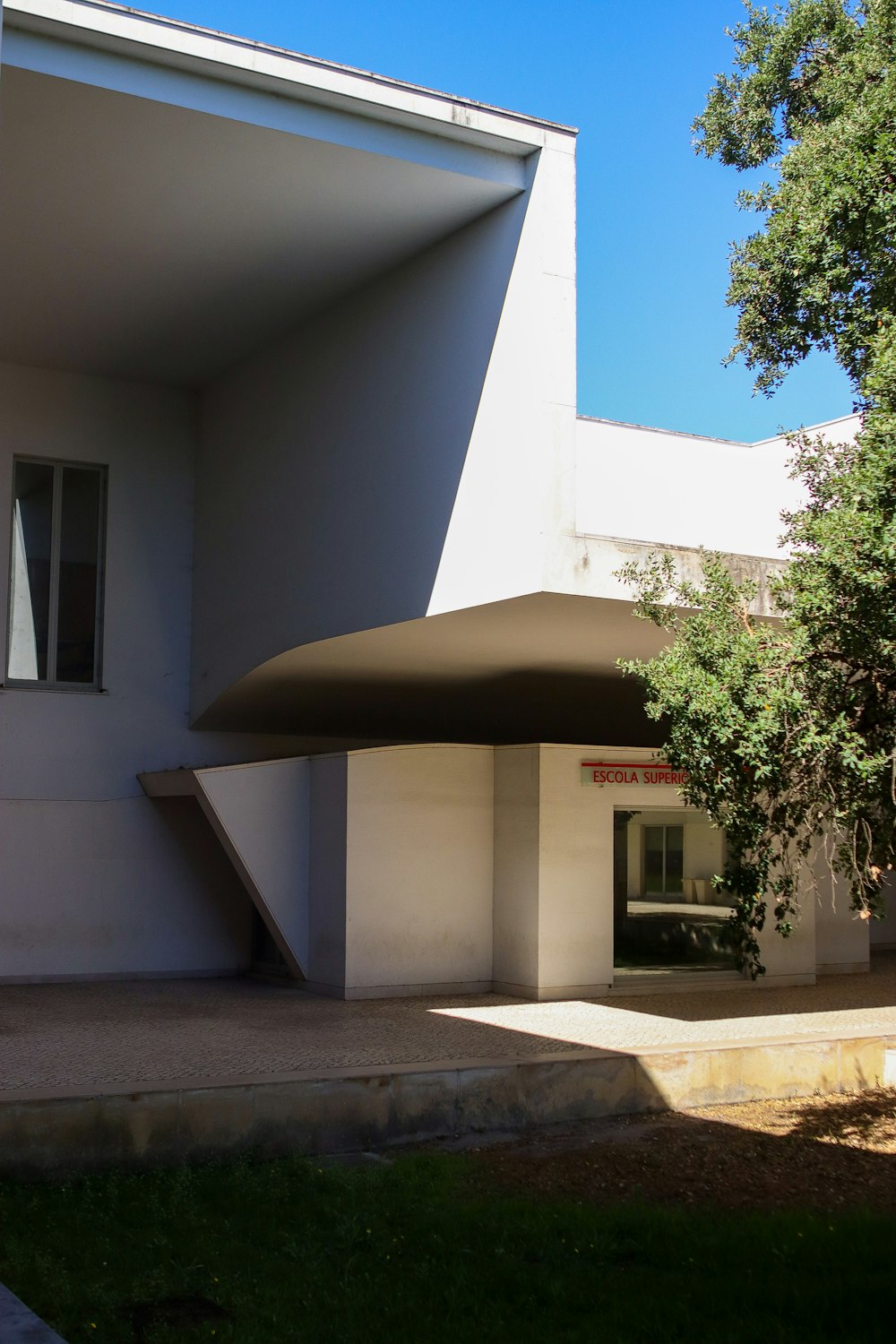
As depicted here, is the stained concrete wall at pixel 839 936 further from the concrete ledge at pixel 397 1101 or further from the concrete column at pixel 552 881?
the concrete ledge at pixel 397 1101

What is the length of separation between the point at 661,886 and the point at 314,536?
582cm

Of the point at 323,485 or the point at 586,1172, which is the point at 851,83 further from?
the point at 586,1172

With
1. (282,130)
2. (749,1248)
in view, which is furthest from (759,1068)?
(282,130)

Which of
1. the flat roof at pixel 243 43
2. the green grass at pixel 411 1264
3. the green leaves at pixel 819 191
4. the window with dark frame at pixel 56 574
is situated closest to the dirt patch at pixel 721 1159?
the green grass at pixel 411 1264

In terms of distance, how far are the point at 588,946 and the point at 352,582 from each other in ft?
16.6

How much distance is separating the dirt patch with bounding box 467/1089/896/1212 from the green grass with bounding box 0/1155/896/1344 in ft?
1.66

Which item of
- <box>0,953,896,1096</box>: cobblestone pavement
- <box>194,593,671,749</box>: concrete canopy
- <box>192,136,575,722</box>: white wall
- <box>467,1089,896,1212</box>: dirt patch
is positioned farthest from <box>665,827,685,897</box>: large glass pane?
<box>192,136,575,722</box>: white wall

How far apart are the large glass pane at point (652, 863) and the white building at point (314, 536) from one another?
0.16 ft

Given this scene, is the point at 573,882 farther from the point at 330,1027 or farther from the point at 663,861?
the point at 330,1027

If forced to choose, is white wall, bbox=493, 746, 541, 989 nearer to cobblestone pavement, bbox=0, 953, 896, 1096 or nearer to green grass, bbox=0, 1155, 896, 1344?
cobblestone pavement, bbox=0, 953, 896, 1096

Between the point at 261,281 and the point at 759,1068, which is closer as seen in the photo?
the point at 759,1068

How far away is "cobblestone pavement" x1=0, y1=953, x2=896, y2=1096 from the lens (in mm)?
10914

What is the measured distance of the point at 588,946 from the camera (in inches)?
613

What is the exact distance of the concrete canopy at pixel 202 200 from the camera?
37.4 ft
